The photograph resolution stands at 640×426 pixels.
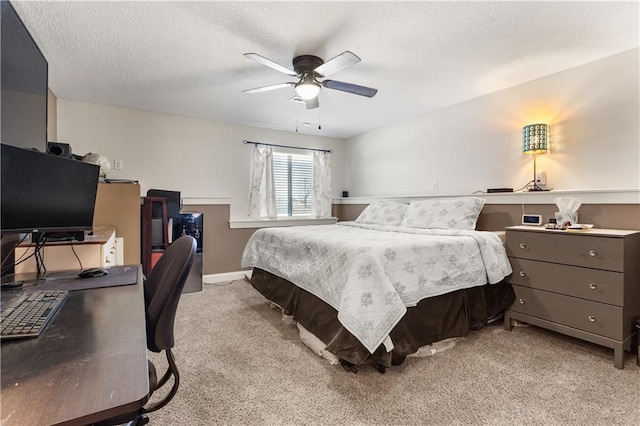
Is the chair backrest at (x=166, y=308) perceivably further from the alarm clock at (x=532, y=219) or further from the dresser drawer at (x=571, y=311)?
the alarm clock at (x=532, y=219)

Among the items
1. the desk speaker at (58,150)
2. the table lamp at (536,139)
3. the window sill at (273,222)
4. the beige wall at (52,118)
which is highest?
the beige wall at (52,118)

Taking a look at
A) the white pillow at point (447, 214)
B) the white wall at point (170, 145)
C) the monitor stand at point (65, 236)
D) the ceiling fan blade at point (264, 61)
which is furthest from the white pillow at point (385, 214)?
the monitor stand at point (65, 236)

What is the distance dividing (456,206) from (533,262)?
893mm

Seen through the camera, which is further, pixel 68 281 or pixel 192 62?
pixel 192 62

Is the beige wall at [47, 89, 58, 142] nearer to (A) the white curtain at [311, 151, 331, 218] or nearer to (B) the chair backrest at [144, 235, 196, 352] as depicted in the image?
(B) the chair backrest at [144, 235, 196, 352]

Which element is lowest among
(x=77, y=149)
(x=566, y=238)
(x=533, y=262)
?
(x=533, y=262)

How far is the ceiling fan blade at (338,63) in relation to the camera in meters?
2.00

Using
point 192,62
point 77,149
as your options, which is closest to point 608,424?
point 192,62

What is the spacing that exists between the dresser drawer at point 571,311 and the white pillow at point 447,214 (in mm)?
734

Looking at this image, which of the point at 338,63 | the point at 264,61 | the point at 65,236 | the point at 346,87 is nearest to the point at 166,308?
the point at 65,236

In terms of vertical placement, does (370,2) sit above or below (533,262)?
above

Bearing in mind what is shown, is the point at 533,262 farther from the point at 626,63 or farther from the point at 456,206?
the point at 626,63

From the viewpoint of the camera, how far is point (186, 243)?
4.10ft

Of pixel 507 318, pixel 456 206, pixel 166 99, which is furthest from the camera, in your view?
pixel 166 99
